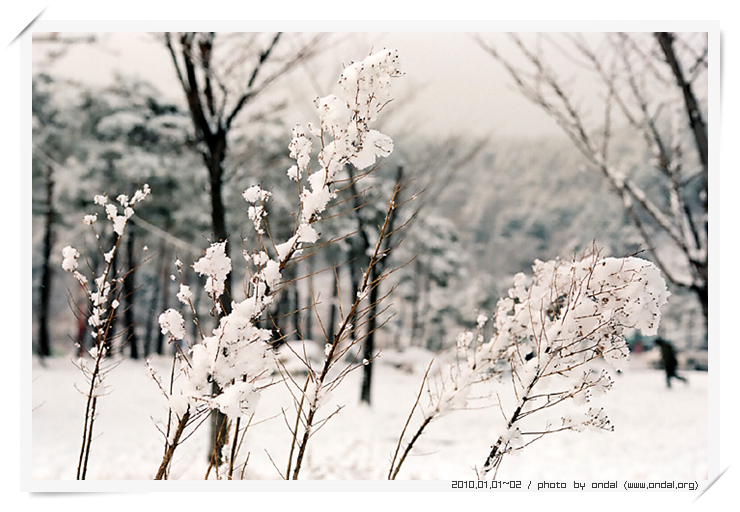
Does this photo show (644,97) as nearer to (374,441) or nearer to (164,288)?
(374,441)

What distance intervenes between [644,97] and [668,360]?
283 centimetres

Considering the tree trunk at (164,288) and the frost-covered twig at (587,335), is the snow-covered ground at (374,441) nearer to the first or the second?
the frost-covered twig at (587,335)

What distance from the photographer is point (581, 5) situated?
179 cm

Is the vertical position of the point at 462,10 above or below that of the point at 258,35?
below

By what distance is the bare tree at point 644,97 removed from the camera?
6.06ft

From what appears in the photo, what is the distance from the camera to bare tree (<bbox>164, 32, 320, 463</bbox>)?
233 centimetres

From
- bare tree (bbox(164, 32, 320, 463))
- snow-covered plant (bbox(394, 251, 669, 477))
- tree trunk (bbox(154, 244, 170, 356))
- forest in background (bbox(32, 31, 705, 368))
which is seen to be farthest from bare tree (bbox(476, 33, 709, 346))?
tree trunk (bbox(154, 244, 170, 356))

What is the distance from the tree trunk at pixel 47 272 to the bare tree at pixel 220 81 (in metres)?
3.15

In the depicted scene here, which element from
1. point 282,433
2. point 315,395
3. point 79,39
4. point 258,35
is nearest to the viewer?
point 315,395

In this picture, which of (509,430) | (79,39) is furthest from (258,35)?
(509,430)

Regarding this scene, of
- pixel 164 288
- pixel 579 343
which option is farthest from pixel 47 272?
pixel 579 343

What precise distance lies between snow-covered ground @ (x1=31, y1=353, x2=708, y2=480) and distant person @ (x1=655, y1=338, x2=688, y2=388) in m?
0.12
